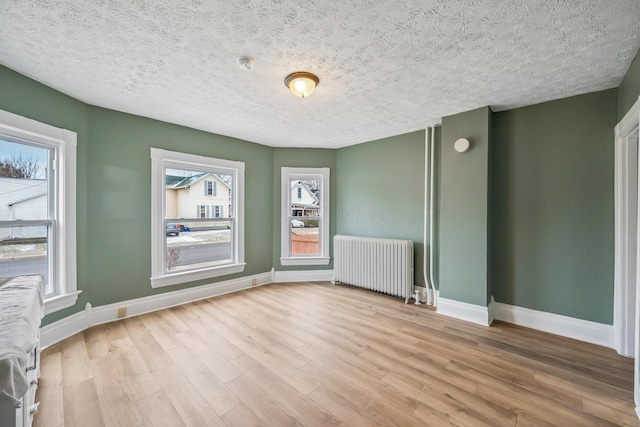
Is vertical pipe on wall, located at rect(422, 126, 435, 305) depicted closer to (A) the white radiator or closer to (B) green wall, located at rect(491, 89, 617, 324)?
(A) the white radiator

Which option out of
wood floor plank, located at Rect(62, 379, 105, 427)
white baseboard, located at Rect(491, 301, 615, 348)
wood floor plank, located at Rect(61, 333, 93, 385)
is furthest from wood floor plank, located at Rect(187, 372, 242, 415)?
white baseboard, located at Rect(491, 301, 615, 348)

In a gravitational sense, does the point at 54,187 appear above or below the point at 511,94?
below

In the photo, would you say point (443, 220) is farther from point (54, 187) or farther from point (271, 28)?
point (54, 187)

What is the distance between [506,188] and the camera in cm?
296

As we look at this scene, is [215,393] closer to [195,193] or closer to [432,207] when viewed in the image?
[195,193]

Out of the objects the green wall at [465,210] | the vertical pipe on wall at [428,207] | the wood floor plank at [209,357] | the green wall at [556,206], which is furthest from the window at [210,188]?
the green wall at [556,206]

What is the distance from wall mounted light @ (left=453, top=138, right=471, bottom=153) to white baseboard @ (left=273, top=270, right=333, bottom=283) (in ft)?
9.42

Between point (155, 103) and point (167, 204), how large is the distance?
1.31m

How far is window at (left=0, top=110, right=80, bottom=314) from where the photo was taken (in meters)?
2.18

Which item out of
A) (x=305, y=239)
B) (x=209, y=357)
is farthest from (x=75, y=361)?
(x=305, y=239)

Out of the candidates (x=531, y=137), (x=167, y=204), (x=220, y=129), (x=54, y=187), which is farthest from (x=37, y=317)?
(x=531, y=137)

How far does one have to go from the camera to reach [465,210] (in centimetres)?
301

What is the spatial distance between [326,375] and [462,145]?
9.26ft

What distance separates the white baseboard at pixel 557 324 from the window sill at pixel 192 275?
3.65 meters
